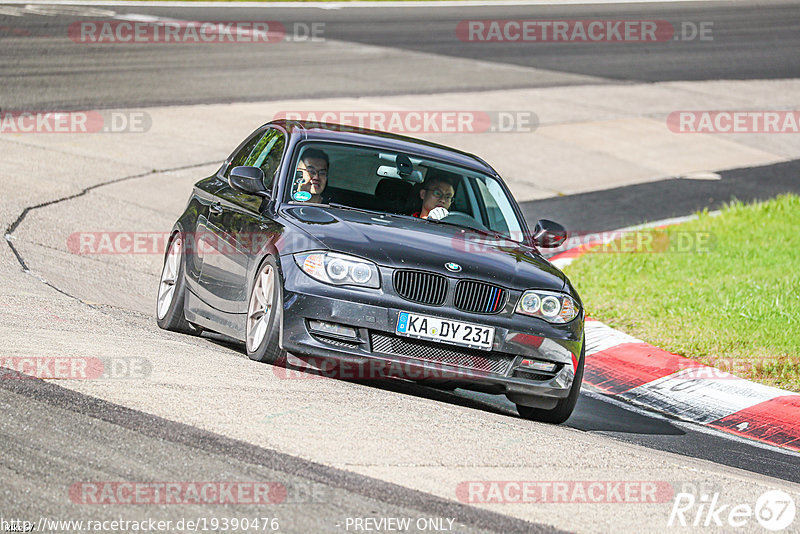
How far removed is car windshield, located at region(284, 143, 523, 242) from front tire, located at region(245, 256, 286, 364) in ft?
2.86

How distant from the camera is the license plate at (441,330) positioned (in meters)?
7.33

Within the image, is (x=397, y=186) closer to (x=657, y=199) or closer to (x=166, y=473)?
(x=166, y=473)

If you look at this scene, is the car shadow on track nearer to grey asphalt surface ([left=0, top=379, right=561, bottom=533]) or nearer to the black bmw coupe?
the black bmw coupe

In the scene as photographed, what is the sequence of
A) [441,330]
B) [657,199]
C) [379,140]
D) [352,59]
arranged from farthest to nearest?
[352,59]
[657,199]
[379,140]
[441,330]

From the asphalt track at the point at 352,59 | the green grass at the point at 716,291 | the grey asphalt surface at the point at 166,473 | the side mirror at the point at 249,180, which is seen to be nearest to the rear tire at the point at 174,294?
the side mirror at the point at 249,180

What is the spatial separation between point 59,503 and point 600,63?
25656 millimetres

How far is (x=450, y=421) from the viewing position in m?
6.61

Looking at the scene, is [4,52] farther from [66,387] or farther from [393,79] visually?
[66,387]

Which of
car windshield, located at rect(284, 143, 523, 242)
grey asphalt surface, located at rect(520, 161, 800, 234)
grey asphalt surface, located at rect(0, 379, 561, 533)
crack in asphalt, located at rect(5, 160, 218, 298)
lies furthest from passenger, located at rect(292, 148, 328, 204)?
grey asphalt surface, located at rect(520, 161, 800, 234)

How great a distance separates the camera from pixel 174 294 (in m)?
9.31

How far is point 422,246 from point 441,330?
62 cm

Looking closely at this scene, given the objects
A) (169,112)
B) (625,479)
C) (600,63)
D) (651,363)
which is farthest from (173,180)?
(600,63)

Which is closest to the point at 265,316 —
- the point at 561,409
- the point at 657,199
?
the point at 561,409

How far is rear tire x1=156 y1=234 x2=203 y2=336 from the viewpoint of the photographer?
9.26m
